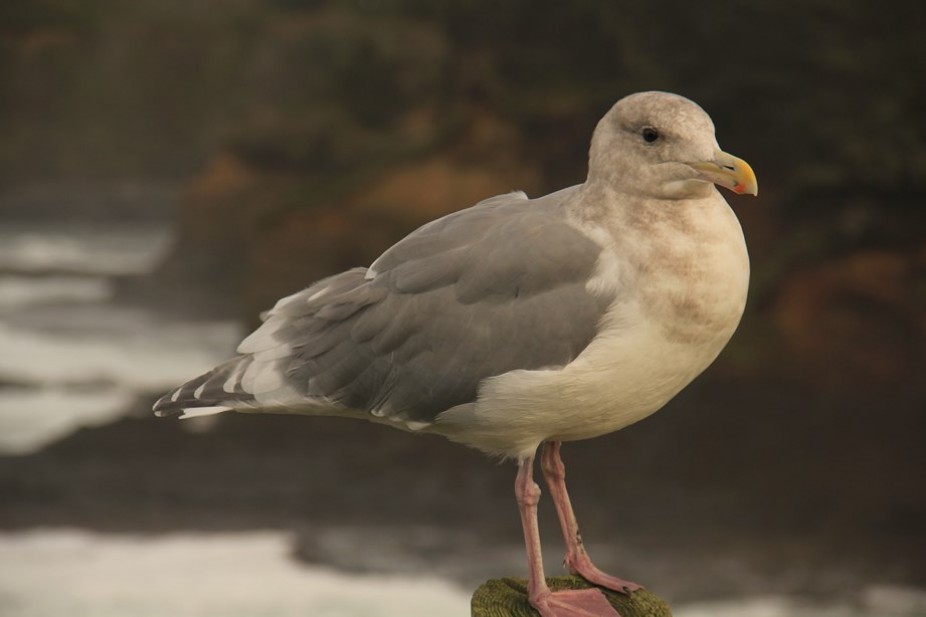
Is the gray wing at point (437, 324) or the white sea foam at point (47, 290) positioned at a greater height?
the white sea foam at point (47, 290)

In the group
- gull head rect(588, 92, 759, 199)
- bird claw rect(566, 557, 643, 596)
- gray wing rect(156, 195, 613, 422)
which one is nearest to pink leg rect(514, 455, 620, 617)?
bird claw rect(566, 557, 643, 596)

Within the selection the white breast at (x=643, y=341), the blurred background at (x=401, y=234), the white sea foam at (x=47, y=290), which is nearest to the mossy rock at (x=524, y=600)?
the white breast at (x=643, y=341)

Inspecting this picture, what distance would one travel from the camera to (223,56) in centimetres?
781

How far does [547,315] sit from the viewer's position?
7.82 feet

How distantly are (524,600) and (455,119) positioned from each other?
5.41 m

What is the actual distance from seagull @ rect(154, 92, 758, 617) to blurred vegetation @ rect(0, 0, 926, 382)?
184 inches

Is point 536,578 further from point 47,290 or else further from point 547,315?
point 47,290

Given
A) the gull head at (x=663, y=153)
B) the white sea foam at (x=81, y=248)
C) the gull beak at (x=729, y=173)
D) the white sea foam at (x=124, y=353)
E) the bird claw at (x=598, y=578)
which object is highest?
the white sea foam at (x=81, y=248)

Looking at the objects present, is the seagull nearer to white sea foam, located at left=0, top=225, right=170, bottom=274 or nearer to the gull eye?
the gull eye

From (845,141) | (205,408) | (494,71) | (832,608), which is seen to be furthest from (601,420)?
(494,71)

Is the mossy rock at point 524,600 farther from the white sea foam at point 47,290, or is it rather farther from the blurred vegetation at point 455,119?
the white sea foam at point 47,290

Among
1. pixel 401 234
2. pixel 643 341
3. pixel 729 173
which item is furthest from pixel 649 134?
pixel 401 234

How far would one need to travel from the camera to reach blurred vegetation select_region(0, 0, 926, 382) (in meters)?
6.82

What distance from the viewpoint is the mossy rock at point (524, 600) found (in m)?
2.61
